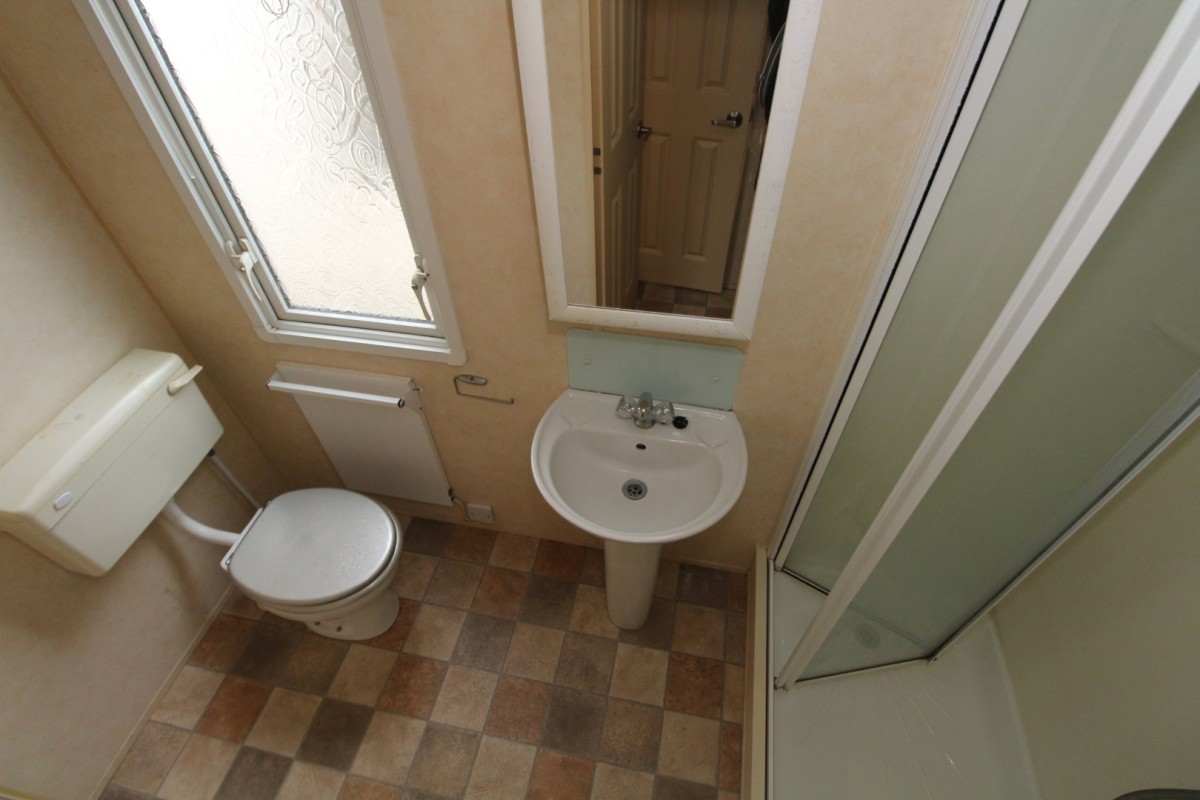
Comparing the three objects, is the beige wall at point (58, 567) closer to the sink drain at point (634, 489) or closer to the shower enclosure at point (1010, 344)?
the sink drain at point (634, 489)

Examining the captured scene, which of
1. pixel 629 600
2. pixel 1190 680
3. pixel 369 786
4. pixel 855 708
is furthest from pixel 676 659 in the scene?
pixel 1190 680

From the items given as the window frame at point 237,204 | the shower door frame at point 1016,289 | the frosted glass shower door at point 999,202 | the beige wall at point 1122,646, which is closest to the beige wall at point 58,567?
the window frame at point 237,204

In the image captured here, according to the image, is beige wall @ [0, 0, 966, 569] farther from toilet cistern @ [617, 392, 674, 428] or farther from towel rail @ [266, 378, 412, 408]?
toilet cistern @ [617, 392, 674, 428]

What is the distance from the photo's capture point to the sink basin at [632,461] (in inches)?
54.0

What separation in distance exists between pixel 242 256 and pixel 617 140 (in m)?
0.98

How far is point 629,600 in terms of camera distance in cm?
167

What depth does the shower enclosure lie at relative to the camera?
0.61 meters

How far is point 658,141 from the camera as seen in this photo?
1124 mm

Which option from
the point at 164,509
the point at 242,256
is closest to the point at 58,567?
the point at 164,509

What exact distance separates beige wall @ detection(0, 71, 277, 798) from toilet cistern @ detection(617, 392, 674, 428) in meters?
1.32

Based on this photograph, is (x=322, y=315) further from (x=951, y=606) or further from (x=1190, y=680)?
(x=1190, y=680)

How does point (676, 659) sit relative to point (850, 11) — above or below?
below

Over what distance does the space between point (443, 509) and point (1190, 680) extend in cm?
196

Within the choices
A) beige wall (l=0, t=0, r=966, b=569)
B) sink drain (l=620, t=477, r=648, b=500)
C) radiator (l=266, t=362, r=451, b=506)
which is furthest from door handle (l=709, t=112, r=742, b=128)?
radiator (l=266, t=362, r=451, b=506)
